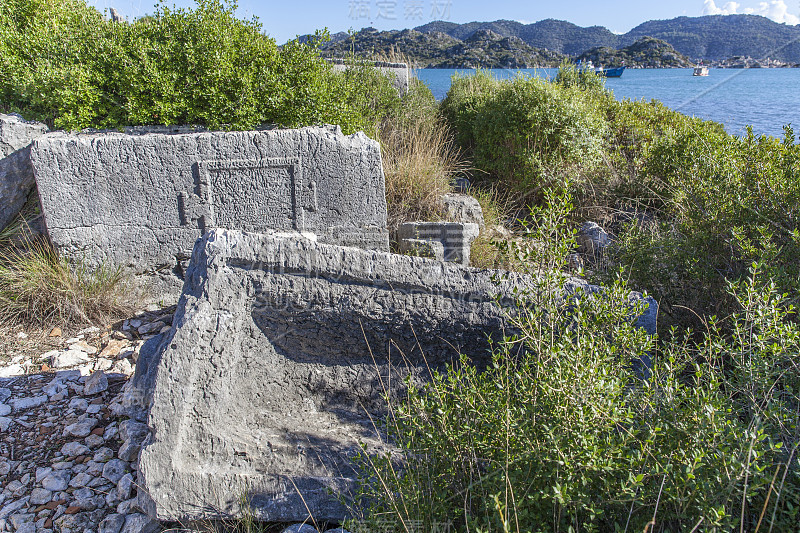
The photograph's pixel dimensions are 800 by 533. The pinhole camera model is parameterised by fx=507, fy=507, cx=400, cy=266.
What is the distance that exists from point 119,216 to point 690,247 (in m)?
3.66

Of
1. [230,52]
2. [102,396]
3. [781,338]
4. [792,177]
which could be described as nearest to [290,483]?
[102,396]

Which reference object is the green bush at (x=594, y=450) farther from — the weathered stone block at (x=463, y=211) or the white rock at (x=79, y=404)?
the weathered stone block at (x=463, y=211)

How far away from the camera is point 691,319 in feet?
9.33

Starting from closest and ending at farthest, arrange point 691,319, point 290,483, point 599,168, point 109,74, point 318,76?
point 290,483 < point 691,319 < point 109,74 < point 318,76 < point 599,168

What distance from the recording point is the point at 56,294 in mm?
3293

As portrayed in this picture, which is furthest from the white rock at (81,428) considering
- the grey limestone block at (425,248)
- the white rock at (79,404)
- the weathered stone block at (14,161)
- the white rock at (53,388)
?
the grey limestone block at (425,248)

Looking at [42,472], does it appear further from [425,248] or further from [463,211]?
[463,211]

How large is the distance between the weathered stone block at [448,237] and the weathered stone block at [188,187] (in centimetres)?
63

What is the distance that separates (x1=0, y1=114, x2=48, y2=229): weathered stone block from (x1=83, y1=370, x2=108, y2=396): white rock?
186cm

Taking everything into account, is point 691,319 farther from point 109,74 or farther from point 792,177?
point 109,74

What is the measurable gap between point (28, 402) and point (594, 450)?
8.97ft

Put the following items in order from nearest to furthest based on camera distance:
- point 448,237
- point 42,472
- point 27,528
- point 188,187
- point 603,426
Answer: point 603,426, point 27,528, point 42,472, point 188,187, point 448,237

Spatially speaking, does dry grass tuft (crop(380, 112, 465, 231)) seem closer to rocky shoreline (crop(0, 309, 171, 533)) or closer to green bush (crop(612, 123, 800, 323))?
green bush (crop(612, 123, 800, 323))

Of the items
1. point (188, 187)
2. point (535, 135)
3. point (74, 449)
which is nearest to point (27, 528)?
point (74, 449)
